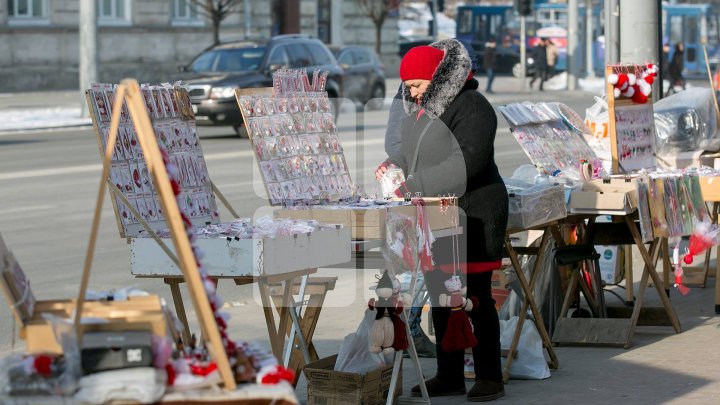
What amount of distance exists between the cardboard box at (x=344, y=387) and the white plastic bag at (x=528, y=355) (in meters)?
1.10

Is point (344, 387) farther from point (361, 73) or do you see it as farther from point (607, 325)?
point (361, 73)

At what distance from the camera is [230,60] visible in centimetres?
2648

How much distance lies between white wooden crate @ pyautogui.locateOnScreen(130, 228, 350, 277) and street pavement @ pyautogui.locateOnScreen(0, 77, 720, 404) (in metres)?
0.84

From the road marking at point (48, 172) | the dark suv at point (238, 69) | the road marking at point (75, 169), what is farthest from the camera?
the dark suv at point (238, 69)

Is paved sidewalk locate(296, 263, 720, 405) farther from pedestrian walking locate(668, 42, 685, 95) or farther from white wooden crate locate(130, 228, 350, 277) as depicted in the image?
pedestrian walking locate(668, 42, 685, 95)

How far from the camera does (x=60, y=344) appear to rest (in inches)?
158

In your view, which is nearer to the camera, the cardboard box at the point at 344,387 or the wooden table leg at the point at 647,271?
the cardboard box at the point at 344,387

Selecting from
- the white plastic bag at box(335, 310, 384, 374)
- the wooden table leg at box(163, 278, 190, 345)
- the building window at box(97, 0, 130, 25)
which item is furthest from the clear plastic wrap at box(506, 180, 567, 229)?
the building window at box(97, 0, 130, 25)

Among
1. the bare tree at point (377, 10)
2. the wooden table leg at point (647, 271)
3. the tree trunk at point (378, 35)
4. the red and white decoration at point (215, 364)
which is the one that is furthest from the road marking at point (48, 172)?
the tree trunk at point (378, 35)

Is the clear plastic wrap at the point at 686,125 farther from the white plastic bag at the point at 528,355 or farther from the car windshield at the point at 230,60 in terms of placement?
the car windshield at the point at 230,60

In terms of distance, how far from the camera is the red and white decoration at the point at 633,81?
8.75m

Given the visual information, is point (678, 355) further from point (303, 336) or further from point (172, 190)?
point (172, 190)

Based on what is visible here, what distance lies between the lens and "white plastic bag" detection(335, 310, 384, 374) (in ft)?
21.1

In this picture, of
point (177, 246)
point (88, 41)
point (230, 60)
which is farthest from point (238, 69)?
point (177, 246)
